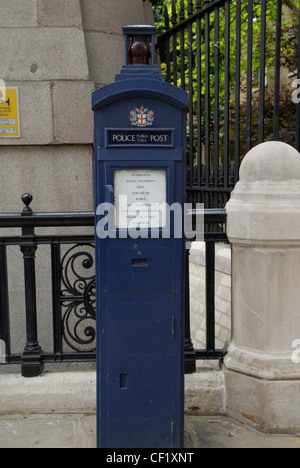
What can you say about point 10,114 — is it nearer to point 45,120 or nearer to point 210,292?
point 45,120

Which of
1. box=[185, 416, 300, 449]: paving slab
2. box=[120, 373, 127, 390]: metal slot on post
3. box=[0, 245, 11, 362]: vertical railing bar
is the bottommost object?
box=[185, 416, 300, 449]: paving slab

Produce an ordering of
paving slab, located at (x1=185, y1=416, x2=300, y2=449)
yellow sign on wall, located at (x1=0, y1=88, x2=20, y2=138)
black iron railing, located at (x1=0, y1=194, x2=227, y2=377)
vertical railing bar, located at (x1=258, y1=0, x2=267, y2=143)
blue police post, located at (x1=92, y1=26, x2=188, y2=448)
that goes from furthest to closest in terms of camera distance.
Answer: yellow sign on wall, located at (x1=0, y1=88, x2=20, y2=138), vertical railing bar, located at (x1=258, y1=0, x2=267, y2=143), black iron railing, located at (x1=0, y1=194, x2=227, y2=377), paving slab, located at (x1=185, y1=416, x2=300, y2=449), blue police post, located at (x1=92, y1=26, x2=188, y2=448)

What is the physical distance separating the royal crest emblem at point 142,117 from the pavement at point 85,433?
207 centimetres

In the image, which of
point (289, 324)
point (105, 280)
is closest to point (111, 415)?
point (105, 280)

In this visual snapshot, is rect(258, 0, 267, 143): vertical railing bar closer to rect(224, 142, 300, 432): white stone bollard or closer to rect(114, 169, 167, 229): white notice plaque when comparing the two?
rect(224, 142, 300, 432): white stone bollard

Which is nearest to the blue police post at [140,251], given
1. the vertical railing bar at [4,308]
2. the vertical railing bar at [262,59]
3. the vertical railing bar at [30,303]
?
the vertical railing bar at [30,303]

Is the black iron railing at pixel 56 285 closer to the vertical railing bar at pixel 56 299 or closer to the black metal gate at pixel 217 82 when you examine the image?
the vertical railing bar at pixel 56 299

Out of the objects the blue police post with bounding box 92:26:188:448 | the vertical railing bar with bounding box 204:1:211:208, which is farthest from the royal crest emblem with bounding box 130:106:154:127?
the vertical railing bar with bounding box 204:1:211:208

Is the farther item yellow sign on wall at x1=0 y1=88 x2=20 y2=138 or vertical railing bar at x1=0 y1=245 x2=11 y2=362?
yellow sign on wall at x1=0 y1=88 x2=20 y2=138

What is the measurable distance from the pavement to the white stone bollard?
13 cm

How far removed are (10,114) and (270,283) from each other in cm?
323

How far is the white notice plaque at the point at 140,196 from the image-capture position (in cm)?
281

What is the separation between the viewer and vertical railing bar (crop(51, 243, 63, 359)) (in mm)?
3906

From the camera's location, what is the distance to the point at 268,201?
137 inches
